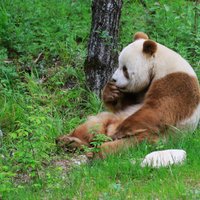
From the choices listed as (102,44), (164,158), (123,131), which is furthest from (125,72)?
(102,44)

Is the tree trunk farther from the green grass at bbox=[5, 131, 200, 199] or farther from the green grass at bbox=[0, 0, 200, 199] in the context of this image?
the green grass at bbox=[5, 131, 200, 199]

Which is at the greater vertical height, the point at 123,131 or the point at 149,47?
the point at 149,47

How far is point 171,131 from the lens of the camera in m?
6.70

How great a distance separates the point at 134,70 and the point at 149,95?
51 cm

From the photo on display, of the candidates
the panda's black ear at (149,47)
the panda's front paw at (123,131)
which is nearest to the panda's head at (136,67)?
the panda's black ear at (149,47)

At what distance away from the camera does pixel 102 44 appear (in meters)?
8.94

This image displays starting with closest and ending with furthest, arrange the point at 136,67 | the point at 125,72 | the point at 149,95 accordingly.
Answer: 1. the point at 149,95
2. the point at 136,67
3. the point at 125,72

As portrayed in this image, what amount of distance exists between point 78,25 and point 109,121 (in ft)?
14.6

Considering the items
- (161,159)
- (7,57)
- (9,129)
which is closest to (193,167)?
(161,159)

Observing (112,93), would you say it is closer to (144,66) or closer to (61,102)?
(144,66)

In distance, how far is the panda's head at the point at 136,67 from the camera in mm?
7039

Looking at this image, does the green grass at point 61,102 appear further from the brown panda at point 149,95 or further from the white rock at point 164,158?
the brown panda at point 149,95

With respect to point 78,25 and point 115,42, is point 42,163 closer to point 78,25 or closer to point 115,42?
point 115,42

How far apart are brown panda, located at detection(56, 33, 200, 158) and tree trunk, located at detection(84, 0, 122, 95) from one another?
1.59 meters
